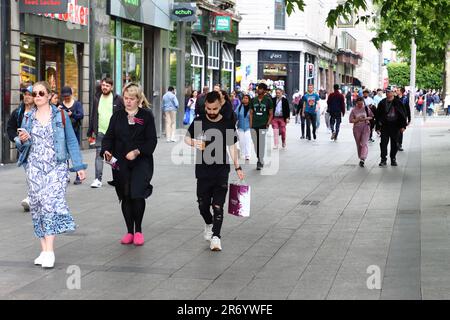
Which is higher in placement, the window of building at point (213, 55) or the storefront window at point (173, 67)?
the window of building at point (213, 55)

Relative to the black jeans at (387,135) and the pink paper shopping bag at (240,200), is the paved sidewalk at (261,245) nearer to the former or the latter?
the pink paper shopping bag at (240,200)

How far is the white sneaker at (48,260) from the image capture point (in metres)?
8.05

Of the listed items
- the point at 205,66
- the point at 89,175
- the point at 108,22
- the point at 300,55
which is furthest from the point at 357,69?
the point at 89,175

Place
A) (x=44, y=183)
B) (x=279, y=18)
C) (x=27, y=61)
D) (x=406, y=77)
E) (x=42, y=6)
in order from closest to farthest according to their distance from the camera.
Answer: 1. (x=44, y=183)
2. (x=42, y=6)
3. (x=27, y=61)
4. (x=279, y=18)
5. (x=406, y=77)

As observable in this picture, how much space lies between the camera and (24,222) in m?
10.9

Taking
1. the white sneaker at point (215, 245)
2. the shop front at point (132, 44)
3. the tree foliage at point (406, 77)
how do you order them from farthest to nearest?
the tree foliage at point (406, 77) → the shop front at point (132, 44) → the white sneaker at point (215, 245)

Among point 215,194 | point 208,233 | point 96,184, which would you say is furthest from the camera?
point 96,184

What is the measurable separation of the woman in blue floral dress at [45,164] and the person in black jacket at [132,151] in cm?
99

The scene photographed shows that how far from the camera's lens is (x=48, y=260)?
809 centimetres

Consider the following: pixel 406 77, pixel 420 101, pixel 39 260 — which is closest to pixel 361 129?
pixel 39 260

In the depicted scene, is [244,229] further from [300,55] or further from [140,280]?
[300,55]

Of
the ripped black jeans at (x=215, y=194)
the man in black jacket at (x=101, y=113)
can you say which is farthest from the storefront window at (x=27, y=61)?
the ripped black jeans at (x=215, y=194)

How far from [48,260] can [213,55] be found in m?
30.8

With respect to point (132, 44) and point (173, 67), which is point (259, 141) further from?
point (173, 67)
